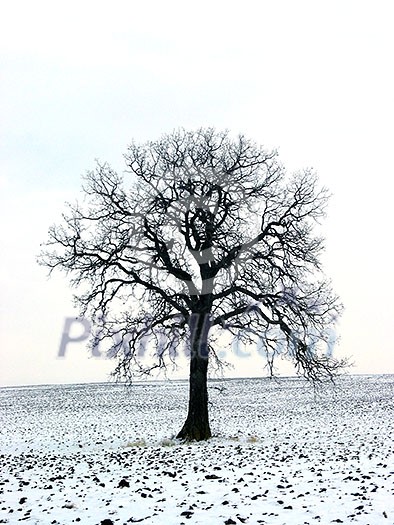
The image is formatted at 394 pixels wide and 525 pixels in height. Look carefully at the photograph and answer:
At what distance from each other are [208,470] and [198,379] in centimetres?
812

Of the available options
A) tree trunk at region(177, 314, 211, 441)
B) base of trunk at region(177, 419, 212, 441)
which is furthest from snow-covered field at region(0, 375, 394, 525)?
tree trunk at region(177, 314, 211, 441)

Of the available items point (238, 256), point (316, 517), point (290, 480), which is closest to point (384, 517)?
point (316, 517)

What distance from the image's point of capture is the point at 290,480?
1443 centimetres

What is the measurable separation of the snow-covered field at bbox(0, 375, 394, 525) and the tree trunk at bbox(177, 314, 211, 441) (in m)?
0.98

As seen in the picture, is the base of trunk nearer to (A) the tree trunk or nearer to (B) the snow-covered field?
(A) the tree trunk

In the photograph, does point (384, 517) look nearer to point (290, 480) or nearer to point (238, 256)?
point (290, 480)

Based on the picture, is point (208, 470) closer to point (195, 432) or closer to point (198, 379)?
point (195, 432)

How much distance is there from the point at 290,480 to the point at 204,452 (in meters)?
6.29

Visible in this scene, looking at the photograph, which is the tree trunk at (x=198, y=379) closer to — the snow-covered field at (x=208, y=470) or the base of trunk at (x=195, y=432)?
the base of trunk at (x=195, y=432)

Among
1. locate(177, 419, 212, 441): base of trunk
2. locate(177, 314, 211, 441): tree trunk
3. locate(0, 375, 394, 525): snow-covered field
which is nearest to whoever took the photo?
locate(0, 375, 394, 525): snow-covered field

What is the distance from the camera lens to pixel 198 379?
80.1 feet

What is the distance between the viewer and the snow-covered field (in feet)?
38.5

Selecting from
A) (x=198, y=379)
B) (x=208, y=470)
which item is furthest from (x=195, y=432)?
(x=208, y=470)

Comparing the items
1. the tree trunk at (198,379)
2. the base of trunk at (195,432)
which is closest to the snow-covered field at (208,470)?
the base of trunk at (195,432)
